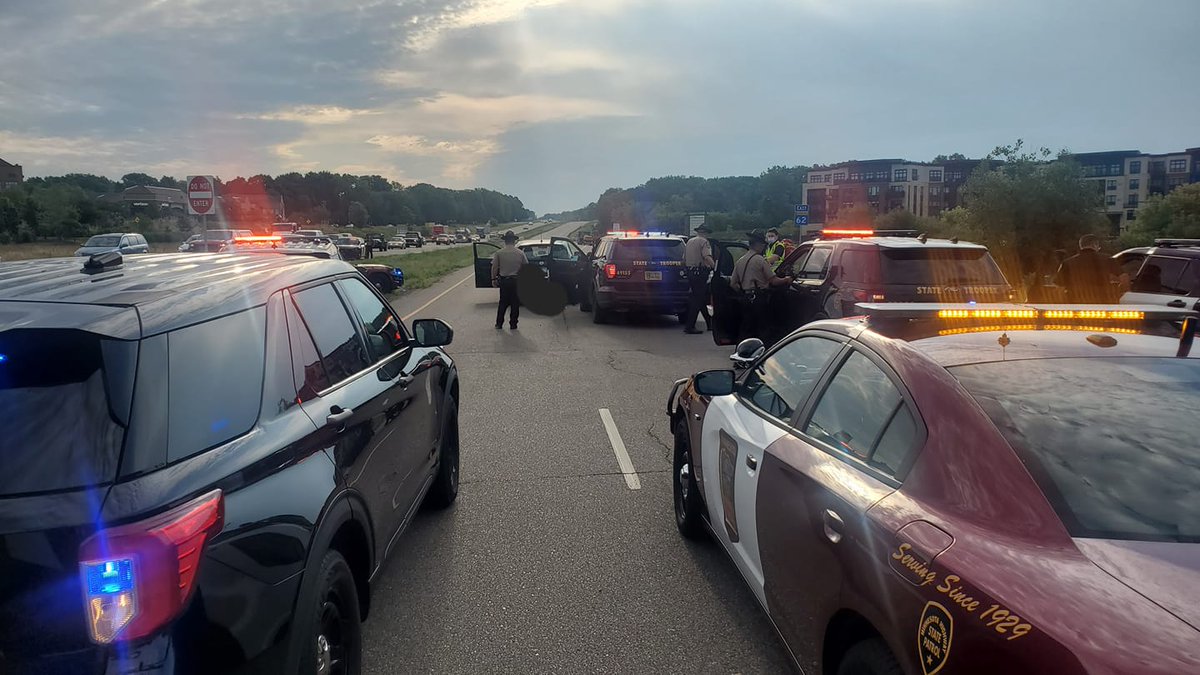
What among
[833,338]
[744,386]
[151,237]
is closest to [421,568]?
[744,386]

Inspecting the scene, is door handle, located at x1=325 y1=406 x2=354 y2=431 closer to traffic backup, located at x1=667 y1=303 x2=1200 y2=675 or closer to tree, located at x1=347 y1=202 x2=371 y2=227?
traffic backup, located at x1=667 y1=303 x2=1200 y2=675

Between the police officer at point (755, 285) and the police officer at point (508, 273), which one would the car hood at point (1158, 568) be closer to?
the police officer at point (755, 285)

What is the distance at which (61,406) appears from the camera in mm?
2074

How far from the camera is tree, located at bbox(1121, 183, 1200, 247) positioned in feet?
111

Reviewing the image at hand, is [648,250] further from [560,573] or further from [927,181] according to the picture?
[927,181]

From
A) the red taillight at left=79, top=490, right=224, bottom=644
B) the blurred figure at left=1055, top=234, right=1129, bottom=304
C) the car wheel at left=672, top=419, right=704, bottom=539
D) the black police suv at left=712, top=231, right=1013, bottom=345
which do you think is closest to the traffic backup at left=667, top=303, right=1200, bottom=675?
the car wheel at left=672, top=419, right=704, bottom=539

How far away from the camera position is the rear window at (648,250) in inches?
627

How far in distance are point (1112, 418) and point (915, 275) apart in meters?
7.35

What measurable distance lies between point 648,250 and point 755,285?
4989 millimetres

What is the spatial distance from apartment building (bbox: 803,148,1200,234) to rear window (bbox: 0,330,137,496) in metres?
80.2

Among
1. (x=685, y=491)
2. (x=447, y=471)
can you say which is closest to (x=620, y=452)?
(x=447, y=471)

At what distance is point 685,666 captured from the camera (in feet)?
11.6

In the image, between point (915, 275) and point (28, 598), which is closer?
point (28, 598)

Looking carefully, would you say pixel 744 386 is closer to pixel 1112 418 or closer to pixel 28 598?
pixel 1112 418
